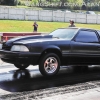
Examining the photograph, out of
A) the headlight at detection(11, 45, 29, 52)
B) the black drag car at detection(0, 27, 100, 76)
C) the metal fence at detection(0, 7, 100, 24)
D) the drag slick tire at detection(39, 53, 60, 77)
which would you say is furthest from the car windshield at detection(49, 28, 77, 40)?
the metal fence at detection(0, 7, 100, 24)

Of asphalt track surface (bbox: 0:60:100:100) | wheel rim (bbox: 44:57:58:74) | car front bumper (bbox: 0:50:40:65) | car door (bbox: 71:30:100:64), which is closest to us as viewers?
asphalt track surface (bbox: 0:60:100:100)

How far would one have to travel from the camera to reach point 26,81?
23.8 feet

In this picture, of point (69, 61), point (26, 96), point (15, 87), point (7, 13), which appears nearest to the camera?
point (26, 96)

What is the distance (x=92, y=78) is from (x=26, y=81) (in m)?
2.02

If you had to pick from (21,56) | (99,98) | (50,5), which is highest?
(50,5)

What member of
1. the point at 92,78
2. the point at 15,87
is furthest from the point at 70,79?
the point at 15,87

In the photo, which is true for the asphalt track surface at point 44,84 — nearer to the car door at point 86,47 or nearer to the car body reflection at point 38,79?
the car body reflection at point 38,79

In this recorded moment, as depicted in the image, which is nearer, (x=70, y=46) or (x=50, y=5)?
(x=70, y=46)

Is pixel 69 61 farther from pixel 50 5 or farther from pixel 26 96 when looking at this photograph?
pixel 50 5

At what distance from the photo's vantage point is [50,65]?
7.91 metres

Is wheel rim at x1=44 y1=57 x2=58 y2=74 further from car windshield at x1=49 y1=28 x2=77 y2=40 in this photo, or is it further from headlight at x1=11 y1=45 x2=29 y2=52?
car windshield at x1=49 y1=28 x2=77 y2=40

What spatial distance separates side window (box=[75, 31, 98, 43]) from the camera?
339 inches

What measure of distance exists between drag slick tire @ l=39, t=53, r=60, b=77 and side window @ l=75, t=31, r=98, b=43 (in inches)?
41.4

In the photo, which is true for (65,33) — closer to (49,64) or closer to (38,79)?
→ (49,64)
